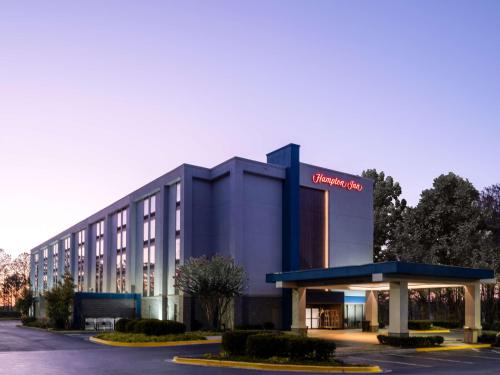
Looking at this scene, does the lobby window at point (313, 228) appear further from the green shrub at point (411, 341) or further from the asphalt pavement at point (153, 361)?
the asphalt pavement at point (153, 361)

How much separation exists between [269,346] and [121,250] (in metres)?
46.0

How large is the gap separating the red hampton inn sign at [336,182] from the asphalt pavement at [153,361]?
2486 centimetres

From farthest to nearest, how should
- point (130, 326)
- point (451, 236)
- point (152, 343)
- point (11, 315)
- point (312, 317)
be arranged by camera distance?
point (11, 315) → point (451, 236) → point (312, 317) → point (130, 326) → point (152, 343)

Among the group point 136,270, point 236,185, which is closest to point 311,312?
point 236,185

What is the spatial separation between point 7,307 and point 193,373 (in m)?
138

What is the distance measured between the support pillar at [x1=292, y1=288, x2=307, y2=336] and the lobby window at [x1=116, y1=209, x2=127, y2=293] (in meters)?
28.3

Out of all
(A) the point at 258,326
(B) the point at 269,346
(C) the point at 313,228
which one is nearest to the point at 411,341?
(B) the point at 269,346

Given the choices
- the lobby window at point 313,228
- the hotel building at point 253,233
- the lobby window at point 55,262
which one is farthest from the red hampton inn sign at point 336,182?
the lobby window at point 55,262

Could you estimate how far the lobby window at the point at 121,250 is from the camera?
67.1 meters

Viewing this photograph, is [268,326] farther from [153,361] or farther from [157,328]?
[153,361]

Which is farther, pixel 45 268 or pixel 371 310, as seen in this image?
pixel 45 268

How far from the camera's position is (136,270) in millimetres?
63406

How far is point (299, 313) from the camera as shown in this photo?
1699 inches

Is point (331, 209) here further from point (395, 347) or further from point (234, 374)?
point (234, 374)
